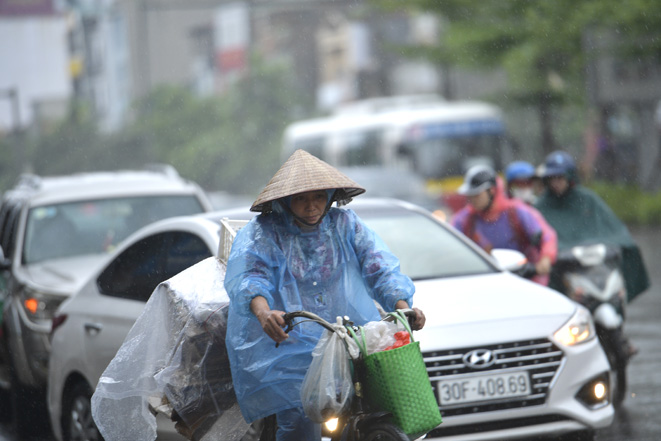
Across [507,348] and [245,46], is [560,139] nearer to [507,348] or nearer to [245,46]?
[245,46]

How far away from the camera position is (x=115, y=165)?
173 ft

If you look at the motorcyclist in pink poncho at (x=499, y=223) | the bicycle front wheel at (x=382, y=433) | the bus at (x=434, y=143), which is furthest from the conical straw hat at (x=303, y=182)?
the bus at (x=434, y=143)

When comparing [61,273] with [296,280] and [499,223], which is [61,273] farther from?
[296,280]

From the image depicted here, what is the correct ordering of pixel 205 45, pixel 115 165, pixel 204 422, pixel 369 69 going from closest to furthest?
pixel 204 422
pixel 115 165
pixel 369 69
pixel 205 45

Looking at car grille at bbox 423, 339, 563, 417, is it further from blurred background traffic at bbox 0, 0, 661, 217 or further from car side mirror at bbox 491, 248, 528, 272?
blurred background traffic at bbox 0, 0, 661, 217

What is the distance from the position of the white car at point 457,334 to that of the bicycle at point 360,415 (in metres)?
1.28

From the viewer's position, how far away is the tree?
21297 millimetres

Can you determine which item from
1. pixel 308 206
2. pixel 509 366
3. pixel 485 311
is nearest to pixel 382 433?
pixel 308 206

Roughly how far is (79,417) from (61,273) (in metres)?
2.52

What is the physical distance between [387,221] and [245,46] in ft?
180

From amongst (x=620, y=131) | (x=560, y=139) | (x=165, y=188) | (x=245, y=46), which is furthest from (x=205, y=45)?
(x=165, y=188)

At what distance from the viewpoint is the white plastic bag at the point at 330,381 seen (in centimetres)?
381

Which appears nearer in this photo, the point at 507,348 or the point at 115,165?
the point at 507,348

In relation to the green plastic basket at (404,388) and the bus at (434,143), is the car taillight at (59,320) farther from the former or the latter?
the bus at (434,143)
